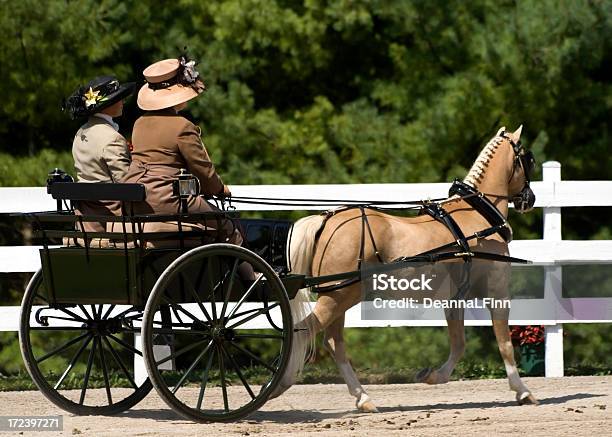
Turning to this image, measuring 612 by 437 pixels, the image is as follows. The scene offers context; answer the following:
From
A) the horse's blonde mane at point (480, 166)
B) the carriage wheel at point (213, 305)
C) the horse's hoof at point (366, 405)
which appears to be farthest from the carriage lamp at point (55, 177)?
the horse's blonde mane at point (480, 166)

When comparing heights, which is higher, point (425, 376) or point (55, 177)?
point (55, 177)

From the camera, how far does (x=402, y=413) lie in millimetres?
7277

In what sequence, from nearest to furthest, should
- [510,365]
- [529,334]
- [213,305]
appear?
1. [213,305]
2. [510,365]
3. [529,334]

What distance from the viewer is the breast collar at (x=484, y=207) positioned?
779 centimetres

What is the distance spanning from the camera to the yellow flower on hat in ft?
22.7

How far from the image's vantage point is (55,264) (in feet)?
22.1

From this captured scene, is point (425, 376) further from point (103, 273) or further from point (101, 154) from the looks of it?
point (101, 154)

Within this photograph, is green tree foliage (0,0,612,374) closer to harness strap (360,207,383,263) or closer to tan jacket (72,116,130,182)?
harness strap (360,207,383,263)

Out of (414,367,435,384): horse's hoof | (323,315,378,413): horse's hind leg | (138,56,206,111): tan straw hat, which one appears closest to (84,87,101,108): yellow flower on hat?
(138,56,206,111): tan straw hat

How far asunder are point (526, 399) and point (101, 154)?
3074 mm

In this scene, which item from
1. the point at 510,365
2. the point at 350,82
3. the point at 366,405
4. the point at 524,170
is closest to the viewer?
the point at 366,405

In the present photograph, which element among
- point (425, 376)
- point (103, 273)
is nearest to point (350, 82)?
point (425, 376)

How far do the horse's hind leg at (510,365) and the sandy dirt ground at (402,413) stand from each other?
0.33 ft

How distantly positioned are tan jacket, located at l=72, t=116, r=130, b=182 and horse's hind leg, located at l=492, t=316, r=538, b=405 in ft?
8.61
